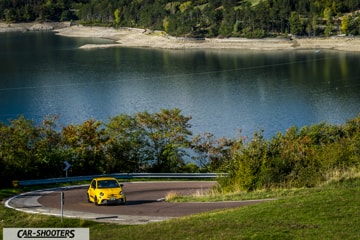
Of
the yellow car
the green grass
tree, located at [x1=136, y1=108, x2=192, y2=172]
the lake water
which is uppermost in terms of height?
the green grass

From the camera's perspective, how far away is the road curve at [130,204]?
21.5 m

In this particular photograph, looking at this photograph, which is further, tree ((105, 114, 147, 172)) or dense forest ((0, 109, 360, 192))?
tree ((105, 114, 147, 172))

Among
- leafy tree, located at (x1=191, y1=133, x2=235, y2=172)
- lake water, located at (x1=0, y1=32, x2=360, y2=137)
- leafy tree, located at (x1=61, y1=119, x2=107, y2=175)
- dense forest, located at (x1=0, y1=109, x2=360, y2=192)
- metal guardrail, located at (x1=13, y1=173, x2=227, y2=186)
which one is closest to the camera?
dense forest, located at (x1=0, y1=109, x2=360, y2=192)

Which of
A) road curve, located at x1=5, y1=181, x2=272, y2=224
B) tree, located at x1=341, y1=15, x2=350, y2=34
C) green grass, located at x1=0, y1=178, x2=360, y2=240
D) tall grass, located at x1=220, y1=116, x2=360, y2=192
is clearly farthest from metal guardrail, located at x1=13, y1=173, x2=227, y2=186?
tree, located at x1=341, y1=15, x2=350, y2=34

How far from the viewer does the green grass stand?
49.2ft

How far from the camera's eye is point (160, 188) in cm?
2841

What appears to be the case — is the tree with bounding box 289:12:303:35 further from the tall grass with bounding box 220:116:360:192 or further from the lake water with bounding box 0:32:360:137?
the tall grass with bounding box 220:116:360:192

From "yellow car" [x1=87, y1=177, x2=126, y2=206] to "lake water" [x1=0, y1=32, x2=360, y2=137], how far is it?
3172 centimetres

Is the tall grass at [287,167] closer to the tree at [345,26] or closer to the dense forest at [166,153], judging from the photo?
the dense forest at [166,153]

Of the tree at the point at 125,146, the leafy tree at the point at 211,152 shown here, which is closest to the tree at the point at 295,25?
the leafy tree at the point at 211,152

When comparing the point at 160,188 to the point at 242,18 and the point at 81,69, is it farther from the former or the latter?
the point at 242,18

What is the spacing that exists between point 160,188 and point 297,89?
183 feet

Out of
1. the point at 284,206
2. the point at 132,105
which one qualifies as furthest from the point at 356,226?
the point at 132,105

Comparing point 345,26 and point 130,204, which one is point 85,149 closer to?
point 130,204
